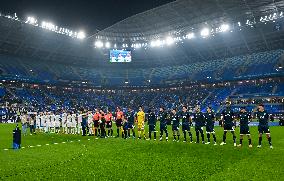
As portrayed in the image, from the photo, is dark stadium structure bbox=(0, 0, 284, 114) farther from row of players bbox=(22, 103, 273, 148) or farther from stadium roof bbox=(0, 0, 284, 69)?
row of players bbox=(22, 103, 273, 148)

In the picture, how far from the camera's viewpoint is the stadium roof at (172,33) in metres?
54.8

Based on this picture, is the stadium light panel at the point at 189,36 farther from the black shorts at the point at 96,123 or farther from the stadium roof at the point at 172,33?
the black shorts at the point at 96,123

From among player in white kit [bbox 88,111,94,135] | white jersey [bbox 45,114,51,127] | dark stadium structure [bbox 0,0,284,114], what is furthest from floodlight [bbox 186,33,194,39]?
player in white kit [bbox 88,111,94,135]

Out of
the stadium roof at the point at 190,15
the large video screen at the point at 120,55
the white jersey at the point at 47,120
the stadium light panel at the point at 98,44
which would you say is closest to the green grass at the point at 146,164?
the white jersey at the point at 47,120

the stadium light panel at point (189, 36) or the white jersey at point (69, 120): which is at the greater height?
the stadium light panel at point (189, 36)

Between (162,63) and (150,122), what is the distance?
66.8 metres

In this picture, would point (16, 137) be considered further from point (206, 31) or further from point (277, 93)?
point (277, 93)

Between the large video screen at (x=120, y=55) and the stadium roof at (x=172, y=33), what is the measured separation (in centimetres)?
391

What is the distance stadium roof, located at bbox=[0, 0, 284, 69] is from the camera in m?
54.8

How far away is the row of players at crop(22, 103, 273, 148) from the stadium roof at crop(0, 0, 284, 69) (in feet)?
106

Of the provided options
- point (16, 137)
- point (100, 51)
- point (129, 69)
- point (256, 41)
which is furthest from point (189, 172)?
point (129, 69)

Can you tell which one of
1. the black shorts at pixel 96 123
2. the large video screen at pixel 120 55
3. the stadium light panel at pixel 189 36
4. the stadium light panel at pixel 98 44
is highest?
the stadium light panel at pixel 98 44

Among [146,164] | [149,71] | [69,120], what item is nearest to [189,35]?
[149,71]

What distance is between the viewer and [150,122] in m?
23.3
